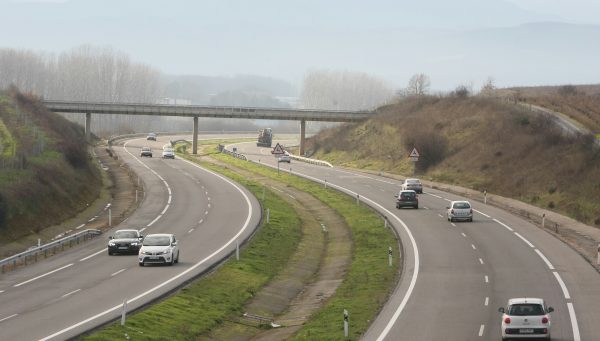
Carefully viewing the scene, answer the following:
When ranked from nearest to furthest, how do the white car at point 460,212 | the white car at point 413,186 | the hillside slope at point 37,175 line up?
the hillside slope at point 37,175
the white car at point 460,212
the white car at point 413,186

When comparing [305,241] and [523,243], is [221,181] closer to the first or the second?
[305,241]

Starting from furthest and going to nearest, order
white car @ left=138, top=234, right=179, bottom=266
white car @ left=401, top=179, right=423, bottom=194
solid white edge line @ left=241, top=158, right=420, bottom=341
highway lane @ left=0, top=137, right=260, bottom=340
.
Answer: white car @ left=401, top=179, right=423, bottom=194 < white car @ left=138, top=234, right=179, bottom=266 < highway lane @ left=0, top=137, right=260, bottom=340 < solid white edge line @ left=241, top=158, right=420, bottom=341

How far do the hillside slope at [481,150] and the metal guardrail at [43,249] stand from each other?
32778mm

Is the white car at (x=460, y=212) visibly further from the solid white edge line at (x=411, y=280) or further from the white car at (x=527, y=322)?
the white car at (x=527, y=322)

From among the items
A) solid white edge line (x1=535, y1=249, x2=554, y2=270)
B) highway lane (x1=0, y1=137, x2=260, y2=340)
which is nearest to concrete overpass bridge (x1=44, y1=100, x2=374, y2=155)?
highway lane (x1=0, y1=137, x2=260, y2=340)

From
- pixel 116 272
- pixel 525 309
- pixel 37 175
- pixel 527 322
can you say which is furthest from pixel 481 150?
pixel 527 322

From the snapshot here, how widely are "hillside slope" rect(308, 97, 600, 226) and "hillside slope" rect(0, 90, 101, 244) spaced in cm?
3519

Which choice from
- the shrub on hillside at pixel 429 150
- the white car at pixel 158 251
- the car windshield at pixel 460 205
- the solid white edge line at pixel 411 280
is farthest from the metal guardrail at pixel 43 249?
the shrub on hillside at pixel 429 150

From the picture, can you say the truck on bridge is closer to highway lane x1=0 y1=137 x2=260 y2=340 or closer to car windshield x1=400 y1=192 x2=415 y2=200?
highway lane x1=0 y1=137 x2=260 y2=340

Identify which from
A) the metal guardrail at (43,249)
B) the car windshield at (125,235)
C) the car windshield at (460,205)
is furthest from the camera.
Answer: the car windshield at (460,205)

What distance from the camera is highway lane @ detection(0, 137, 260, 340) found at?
3416cm

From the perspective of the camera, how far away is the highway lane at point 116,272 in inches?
1345

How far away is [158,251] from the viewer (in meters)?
48.2

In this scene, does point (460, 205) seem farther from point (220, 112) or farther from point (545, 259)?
point (220, 112)
